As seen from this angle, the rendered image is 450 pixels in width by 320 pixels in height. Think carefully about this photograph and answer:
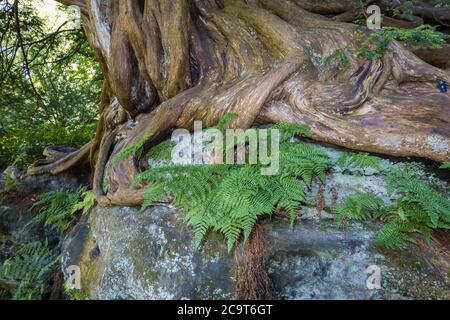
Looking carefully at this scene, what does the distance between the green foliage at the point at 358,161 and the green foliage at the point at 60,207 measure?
319 centimetres

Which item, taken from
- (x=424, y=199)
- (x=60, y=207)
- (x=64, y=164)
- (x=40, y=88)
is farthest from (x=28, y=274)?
(x=40, y=88)

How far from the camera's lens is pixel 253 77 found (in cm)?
402

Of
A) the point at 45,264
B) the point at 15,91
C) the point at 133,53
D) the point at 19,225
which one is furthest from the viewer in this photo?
the point at 15,91

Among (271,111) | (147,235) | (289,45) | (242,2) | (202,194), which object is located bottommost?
(147,235)

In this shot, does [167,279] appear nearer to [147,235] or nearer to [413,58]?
[147,235]

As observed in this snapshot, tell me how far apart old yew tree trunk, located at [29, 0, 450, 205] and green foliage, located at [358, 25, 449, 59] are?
18cm

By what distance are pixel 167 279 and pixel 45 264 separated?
235cm

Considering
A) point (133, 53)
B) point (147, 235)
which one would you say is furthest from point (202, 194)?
point (133, 53)

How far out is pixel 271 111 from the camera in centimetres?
378

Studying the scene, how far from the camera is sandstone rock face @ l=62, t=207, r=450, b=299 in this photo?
252 centimetres

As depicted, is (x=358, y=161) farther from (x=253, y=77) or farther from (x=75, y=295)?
(x=75, y=295)

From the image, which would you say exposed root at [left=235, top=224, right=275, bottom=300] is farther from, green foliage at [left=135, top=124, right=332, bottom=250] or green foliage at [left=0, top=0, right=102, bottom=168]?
green foliage at [left=0, top=0, right=102, bottom=168]

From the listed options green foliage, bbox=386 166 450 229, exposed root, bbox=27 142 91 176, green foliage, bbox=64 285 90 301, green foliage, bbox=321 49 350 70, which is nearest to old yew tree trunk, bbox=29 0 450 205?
green foliage, bbox=321 49 350 70

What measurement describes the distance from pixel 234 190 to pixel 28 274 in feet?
9.74
